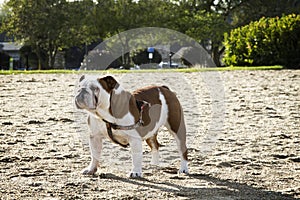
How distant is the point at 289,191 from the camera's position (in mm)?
4504

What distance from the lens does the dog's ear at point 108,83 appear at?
14.7 feet

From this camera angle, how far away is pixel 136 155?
480 centimetres

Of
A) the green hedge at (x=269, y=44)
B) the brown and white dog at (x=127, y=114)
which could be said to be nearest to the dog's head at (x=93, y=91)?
the brown and white dog at (x=127, y=114)

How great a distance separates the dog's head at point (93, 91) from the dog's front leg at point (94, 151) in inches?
19.6

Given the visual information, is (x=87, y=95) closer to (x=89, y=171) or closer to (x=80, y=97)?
(x=80, y=97)

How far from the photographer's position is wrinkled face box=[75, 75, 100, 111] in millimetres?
4309

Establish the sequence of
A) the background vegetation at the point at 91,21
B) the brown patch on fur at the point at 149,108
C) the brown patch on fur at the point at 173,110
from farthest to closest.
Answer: the background vegetation at the point at 91,21, the brown patch on fur at the point at 173,110, the brown patch on fur at the point at 149,108

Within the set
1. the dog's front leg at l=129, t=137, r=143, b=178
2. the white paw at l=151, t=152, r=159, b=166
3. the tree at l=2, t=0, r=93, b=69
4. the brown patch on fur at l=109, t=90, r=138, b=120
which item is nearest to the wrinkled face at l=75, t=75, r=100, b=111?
the brown patch on fur at l=109, t=90, r=138, b=120

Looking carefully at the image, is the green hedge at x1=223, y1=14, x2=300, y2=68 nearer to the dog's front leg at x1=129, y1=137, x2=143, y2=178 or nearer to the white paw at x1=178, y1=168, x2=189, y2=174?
the white paw at x1=178, y1=168, x2=189, y2=174

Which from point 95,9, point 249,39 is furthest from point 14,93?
point 95,9

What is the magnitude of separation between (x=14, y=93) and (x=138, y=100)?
8.89 m

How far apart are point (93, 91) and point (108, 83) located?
167 millimetres

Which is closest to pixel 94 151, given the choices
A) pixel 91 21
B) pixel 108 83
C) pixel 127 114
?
pixel 127 114

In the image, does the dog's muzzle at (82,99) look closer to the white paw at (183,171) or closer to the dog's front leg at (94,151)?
the dog's front leg at (94,151)
